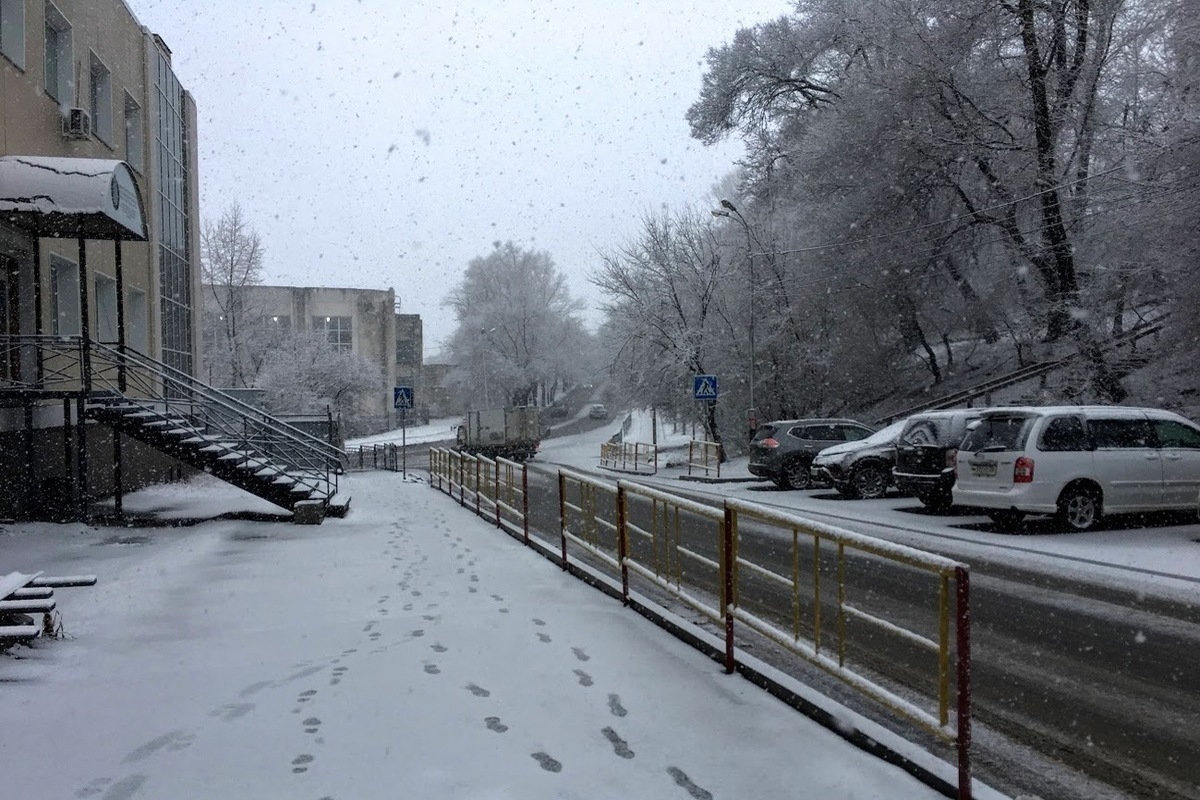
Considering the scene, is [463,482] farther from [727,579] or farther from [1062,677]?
[1062,677]

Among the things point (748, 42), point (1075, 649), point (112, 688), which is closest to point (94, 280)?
point (112, 688)

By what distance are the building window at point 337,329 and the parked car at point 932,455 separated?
62.2m

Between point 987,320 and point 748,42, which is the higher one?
point 748,42

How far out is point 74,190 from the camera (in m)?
12.6

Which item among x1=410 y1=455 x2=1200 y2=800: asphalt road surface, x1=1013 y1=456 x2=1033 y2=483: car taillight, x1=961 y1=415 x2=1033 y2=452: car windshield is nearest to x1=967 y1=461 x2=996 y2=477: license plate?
x1=961 y1=415 x2=1033 y2=452: car windshield

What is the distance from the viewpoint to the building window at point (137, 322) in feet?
70.0

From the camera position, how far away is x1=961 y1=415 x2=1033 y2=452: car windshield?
1248cm

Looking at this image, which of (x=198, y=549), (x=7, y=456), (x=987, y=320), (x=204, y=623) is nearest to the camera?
(x=204, y=623)

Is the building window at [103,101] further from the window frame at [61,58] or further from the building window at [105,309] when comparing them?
the building window at [105,309]

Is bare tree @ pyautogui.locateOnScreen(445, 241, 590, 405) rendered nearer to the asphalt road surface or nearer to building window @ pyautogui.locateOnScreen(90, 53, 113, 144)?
building window @ pyautogui.locateOnScreen(90, 53, 113, 144)

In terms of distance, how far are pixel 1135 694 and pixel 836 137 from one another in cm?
2365

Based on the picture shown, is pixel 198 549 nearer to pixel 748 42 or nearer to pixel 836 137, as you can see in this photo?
pixel 836 137

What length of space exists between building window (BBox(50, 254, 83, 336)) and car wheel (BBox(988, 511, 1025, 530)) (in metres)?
15.7

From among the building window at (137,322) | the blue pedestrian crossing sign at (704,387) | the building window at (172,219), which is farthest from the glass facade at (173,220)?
the blue pedestrian crossing sign at (704,387)
